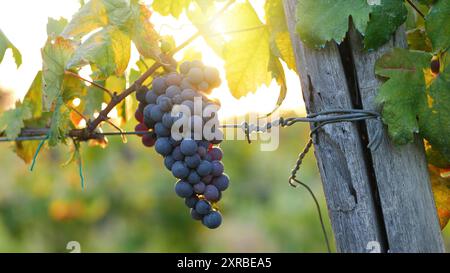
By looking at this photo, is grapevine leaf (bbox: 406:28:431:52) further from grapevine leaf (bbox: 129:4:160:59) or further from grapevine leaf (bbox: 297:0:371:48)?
grapevine leaf (bbox: 129:4:160:59)

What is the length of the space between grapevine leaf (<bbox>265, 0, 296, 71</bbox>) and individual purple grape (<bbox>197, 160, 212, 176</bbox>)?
1.04 ft

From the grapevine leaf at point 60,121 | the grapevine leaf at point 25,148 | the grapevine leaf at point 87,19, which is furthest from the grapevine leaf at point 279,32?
the grapevine leaf at point 25,148

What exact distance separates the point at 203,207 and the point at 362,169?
311 millimetres

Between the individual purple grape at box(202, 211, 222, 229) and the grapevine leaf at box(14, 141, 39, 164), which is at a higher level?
the grapevine leaf at box(14, 141, 39, 164)

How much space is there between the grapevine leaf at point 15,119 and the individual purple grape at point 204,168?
61cm

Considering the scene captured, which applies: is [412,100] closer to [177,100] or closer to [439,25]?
[439,25]

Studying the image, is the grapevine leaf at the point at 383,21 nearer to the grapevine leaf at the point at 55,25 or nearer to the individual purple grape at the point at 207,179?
the individual purple grape at the point at 207,179

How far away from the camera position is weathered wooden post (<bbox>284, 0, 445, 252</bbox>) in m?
1.16

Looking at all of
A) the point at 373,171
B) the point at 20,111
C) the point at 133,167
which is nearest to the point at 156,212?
the point at 133,167

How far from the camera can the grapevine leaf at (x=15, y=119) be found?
162 cm

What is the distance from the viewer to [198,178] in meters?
1.24

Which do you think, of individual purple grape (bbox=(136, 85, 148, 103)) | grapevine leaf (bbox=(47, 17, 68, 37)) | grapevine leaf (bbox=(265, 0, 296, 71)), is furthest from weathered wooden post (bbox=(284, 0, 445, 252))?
grapevine leaf (bbox=(47, 17, 68, 37))

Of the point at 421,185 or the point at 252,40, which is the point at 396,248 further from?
the point at 252,40

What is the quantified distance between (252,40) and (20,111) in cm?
64
